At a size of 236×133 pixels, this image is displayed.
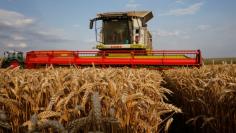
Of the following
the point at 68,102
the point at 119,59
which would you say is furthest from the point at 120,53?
the point at 68,102

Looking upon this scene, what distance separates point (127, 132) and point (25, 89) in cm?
94

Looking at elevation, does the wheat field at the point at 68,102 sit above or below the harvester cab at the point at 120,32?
below

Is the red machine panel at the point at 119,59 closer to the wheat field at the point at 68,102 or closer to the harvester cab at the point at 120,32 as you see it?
the harvester cab at the point at 120,32

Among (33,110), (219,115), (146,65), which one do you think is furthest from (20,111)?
(146,65)

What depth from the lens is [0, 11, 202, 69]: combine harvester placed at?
542 inches

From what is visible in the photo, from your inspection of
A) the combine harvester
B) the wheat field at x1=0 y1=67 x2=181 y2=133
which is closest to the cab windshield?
the combine harvester

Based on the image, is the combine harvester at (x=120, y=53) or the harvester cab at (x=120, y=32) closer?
the combine harvester at (x=120, y=53)

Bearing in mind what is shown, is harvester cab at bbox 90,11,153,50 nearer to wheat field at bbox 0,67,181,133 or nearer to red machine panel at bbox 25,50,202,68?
red machine panel at bbox 25,50,202,68

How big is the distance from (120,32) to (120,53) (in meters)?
2.15

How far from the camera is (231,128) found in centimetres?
388

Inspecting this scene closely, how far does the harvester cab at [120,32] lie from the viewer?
1656 centimetres

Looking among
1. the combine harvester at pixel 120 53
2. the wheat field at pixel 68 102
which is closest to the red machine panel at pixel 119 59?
the combine harvester at pixel 120 53

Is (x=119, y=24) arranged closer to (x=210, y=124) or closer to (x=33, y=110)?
(x=210, y=124)

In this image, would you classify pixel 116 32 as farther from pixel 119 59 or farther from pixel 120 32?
pixel 119 59
